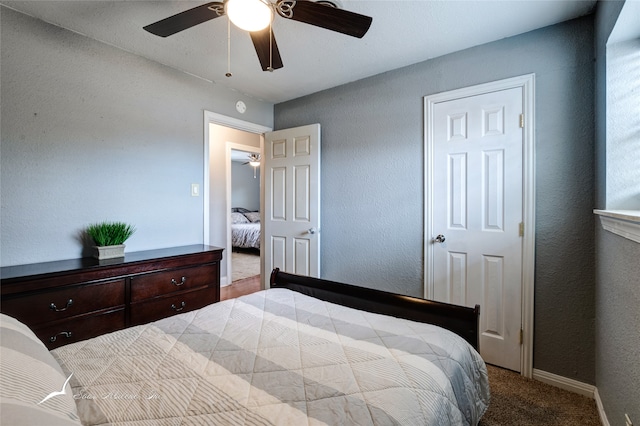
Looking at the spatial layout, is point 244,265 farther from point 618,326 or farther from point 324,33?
point 618,326

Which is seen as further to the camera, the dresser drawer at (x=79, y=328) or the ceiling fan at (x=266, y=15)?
the dresser drawer at (x=79, y=328)

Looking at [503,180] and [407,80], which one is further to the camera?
[407,80]

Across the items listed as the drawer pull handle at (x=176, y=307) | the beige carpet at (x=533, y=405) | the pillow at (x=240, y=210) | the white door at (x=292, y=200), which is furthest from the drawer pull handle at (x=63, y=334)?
the pillow at (x=240, y=210)

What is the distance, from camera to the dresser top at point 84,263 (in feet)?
5.39

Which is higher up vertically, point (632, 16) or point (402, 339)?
point (632, 16)

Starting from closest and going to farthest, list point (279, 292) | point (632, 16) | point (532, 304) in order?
1. point (632, 16)
2. point (279, 292)
3. point (532, 304)

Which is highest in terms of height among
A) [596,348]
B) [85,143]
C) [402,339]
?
[85,143]

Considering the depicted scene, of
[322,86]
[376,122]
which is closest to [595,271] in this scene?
[376,122]

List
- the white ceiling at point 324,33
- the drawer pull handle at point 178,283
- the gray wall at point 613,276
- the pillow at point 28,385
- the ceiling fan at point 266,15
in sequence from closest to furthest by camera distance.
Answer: the pillow at point 28,385 < the gray wall at point 613,276 < the ceiling fan at point 266,15 < the white ceiling at point 324,33 < the drawer pull handle at point 178,283

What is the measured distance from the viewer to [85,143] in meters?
2.12

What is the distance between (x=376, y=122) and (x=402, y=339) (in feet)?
6.80

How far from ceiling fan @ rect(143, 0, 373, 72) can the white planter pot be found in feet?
4.68

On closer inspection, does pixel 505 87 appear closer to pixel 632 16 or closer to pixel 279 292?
pixel 632 16

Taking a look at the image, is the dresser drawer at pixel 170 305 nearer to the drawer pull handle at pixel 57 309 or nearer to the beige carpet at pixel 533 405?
the drawer pull handle at pixel 57 309
